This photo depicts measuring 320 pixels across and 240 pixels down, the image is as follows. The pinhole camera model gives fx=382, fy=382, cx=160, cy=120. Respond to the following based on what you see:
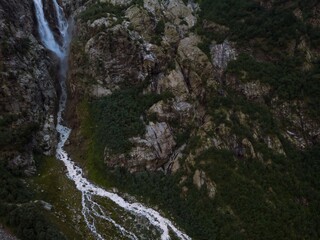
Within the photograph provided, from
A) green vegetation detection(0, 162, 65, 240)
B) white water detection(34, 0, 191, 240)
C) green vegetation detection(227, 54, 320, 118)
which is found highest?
green vegetation detection(227, 54, 320, 118)

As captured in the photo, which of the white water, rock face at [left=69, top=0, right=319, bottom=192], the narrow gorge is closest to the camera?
the white water

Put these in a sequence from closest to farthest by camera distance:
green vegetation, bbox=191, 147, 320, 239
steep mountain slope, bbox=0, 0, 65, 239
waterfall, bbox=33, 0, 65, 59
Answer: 1. steep mountain slope, bbox=0, 0, 65, 239
2. green vegetation, bbox=191, 147, 320, 239
3. waterfall, bbox=33, 0, 65, 59

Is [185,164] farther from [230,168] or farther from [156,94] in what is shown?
[156,94]

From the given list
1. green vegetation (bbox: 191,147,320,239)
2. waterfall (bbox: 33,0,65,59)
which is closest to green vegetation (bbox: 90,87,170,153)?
green vegetation (bbox: 191,147,320,239)

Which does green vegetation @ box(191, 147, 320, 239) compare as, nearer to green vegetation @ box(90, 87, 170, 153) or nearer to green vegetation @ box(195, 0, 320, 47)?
green vegetation @ box(90, 87, 170, 153)

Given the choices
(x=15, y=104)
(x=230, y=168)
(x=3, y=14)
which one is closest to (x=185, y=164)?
(x=230, y=168)

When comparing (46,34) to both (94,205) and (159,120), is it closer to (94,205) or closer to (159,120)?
(159,120)
